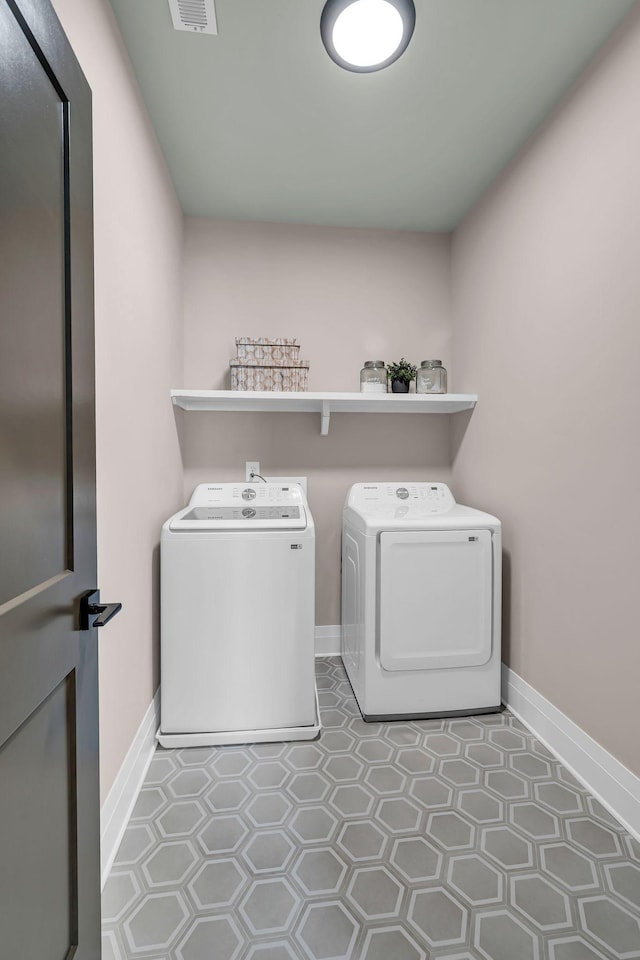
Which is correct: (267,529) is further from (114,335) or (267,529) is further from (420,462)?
(420,462)

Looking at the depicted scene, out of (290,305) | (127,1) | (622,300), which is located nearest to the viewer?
(127,1)

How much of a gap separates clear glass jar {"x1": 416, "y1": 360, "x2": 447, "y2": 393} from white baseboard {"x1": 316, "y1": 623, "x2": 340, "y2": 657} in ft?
4.77

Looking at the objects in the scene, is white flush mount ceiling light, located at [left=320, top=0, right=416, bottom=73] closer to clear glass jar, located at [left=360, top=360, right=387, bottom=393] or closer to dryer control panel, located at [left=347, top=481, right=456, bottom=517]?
clear glass jar, located at [left=360, top=360, right=387, bottom=393]

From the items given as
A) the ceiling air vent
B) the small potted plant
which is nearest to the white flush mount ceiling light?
the ceiling air vent

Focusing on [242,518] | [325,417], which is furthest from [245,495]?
[325,417]

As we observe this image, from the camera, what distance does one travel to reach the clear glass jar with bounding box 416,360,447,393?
2.57 metres

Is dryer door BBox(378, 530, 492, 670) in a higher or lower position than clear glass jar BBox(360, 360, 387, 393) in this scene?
lower

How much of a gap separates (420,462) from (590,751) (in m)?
1.62

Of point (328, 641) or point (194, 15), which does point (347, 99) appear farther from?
point (328, 641)

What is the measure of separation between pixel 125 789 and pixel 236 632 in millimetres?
610

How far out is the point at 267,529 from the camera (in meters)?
1.91

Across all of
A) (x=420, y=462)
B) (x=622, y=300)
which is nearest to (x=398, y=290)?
(x=420, y=462)

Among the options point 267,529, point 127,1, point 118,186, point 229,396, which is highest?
point 127,1

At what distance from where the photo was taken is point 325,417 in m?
2.56
